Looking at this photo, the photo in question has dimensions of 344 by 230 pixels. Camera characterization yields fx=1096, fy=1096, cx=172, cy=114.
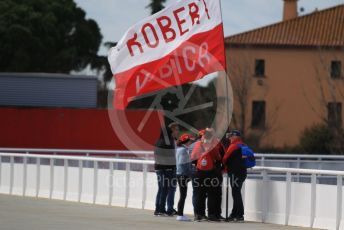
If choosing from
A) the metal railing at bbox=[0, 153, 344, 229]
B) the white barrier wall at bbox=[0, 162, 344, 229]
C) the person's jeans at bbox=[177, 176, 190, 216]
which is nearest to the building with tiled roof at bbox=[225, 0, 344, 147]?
the metal railing at bbox=[0, 153, 344, 229]

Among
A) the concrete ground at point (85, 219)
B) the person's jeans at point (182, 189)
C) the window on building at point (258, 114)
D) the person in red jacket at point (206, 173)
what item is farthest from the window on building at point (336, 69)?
the person in red jacket at point (206, 173)

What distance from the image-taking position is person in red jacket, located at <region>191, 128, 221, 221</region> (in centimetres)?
2062

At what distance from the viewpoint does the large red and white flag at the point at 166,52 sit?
21.5 metres

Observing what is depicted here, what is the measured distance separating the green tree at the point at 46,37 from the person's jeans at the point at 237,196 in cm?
5355

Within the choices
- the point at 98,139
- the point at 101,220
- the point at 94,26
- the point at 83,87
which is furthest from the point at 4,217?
the point at 94,26

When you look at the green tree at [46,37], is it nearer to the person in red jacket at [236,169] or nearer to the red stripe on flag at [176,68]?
the red stripe on flag at [176,68]

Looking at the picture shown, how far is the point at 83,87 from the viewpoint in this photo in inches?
2128

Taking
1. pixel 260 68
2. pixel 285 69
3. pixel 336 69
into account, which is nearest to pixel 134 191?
pixel 336 69

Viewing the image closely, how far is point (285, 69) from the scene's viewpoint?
246ft

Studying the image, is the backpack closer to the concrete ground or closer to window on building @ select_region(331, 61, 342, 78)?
the concrete ground

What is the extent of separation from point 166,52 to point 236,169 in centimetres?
282

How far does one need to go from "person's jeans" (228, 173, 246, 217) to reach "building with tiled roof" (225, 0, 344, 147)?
5058 cm

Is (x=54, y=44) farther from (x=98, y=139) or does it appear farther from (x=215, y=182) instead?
(x=215, y=182)

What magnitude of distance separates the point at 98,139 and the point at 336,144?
1383cm
